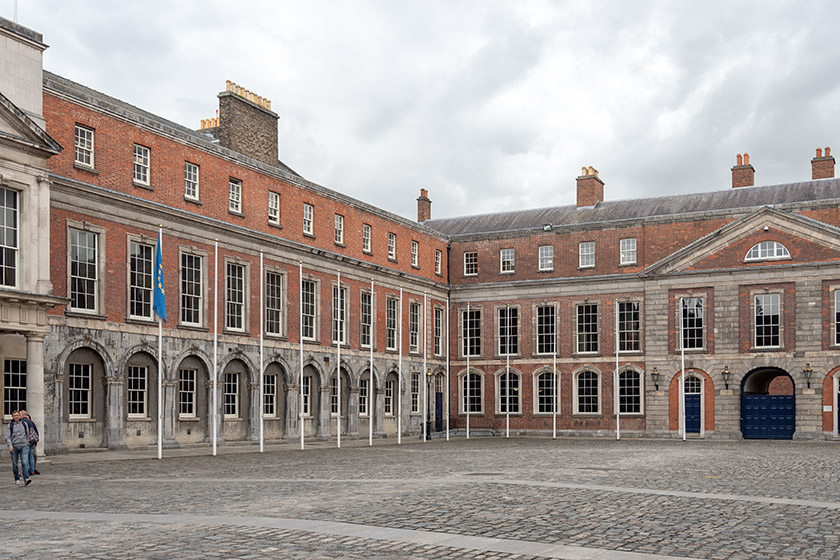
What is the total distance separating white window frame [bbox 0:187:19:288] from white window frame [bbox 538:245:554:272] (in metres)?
32.7

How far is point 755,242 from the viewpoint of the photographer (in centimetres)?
4666

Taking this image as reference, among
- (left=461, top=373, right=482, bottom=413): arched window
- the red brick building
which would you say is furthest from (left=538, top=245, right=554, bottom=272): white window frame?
(left=461, top=373, right=482, bottom=413): arched window

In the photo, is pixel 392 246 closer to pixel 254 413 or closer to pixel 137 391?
pixel 254 413

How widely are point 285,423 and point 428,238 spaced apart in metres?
17.3

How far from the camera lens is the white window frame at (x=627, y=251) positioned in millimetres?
50750

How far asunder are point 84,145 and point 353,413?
19349 mm

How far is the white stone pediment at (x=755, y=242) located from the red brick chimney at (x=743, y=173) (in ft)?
20.7

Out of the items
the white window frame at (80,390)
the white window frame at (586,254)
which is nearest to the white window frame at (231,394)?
the white window frame at (80,390)

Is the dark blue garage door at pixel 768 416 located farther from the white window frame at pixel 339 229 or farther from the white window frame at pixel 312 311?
the white window frame at pixel 312 311

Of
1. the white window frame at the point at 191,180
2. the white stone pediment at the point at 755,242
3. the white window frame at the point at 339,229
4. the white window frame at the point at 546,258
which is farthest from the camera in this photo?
the white window frame at the point at 546,258

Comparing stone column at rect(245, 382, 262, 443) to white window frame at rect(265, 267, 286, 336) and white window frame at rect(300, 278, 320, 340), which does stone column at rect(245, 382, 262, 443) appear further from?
white window frame at rect(300, 278, 320, 340)

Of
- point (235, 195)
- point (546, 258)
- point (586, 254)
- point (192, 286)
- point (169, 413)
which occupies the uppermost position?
point (235, 195)

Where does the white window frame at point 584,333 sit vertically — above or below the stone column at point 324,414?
above

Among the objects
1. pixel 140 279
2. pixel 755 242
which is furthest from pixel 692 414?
pixel 140 279
